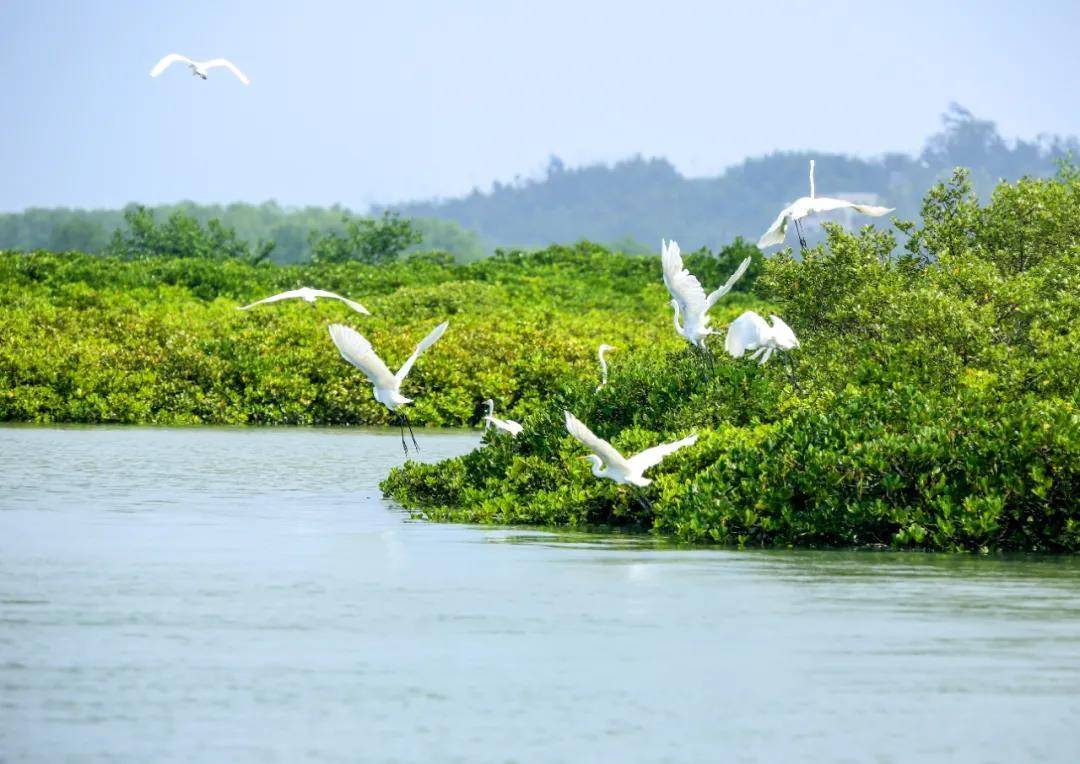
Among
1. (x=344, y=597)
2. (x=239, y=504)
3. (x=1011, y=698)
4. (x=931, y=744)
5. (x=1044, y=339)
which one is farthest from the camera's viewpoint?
(x=239, y=504)

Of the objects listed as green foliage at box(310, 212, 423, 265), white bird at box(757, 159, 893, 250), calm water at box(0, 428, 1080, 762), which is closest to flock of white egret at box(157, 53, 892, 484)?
white bird at box(757, 159, 893, 250)

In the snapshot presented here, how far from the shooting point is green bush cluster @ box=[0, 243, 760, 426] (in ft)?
92.0

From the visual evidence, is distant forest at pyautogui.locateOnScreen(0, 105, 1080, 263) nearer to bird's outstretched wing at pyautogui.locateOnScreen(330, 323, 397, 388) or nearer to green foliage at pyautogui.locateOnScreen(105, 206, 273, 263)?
green foliage at pyautogui.locateOnScreen(105, 206, 273, 263)

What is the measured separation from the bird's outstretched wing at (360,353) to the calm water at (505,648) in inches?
58.3

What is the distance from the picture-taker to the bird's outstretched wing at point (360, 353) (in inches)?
597

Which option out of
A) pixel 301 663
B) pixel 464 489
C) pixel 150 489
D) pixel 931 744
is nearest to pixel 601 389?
pixel 464 489

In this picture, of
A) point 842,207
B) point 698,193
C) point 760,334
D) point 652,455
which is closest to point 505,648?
point 652,455

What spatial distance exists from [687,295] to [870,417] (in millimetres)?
2180

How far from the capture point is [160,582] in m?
12.2

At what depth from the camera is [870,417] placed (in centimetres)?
1459

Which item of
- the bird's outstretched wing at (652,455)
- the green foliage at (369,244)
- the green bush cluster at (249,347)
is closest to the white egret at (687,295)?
the bird's outstretched wing at (652,455)

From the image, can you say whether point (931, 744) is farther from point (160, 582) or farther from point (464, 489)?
point (464, 489)

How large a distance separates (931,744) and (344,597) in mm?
4679

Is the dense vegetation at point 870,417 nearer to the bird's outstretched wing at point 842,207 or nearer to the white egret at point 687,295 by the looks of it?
the white egret at point 687,295
